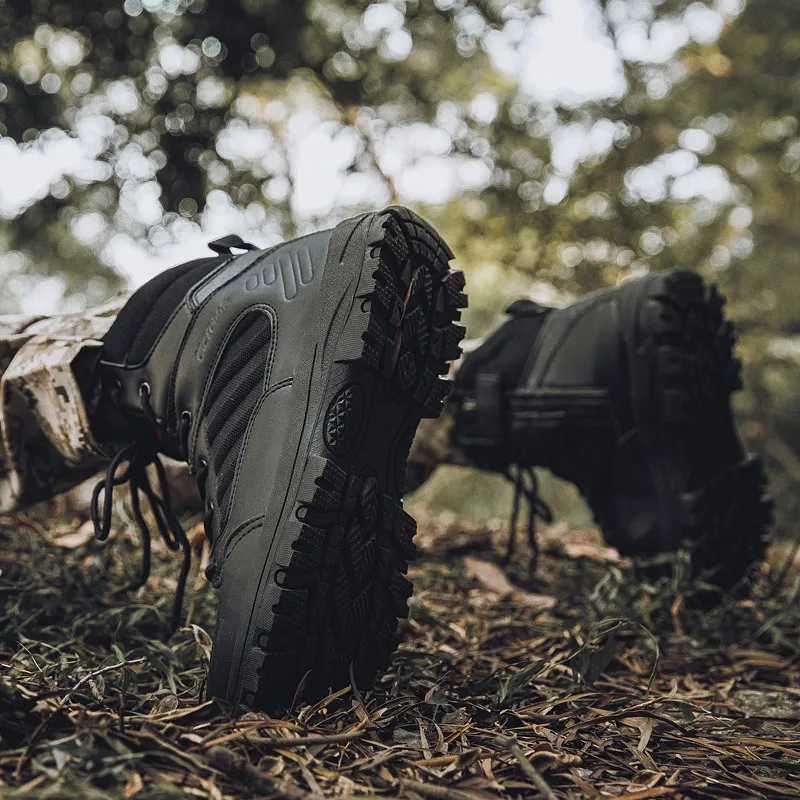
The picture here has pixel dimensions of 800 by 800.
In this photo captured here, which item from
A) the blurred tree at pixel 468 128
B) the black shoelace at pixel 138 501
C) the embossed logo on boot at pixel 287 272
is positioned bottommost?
the black shoelace at pixel 138 501

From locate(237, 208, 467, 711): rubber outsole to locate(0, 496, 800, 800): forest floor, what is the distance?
5 cm

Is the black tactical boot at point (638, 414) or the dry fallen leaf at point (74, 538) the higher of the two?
the black tactical boot at point (638, 414)

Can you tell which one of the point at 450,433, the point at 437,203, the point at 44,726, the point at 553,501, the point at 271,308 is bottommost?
the point at 553,501

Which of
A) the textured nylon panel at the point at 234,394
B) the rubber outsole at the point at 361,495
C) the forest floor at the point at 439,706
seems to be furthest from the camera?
the textured nylon panel at the point at 234,394

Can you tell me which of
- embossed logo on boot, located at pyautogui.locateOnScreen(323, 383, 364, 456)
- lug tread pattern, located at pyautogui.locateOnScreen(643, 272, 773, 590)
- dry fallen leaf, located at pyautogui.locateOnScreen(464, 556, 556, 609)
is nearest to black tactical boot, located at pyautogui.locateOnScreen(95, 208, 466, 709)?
embossed logo on boot, located at pyautogui.locateOnScreen(323, 383, 364, 456)

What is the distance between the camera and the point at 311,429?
0.95 meters

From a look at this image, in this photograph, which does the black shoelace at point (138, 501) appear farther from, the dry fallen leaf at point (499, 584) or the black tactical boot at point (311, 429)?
the dry fallen leaf at point (499, 584)

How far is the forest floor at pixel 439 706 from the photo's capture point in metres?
0.75

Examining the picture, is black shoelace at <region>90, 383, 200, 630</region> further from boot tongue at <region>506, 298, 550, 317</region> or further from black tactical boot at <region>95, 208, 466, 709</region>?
boot tongue at <region>506, 298, 550, 317</region>

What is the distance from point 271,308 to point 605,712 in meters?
0.61

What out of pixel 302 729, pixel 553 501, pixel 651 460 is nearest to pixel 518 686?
pixel 302 729

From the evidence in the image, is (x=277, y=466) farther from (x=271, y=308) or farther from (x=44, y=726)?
(x=44, y=726)

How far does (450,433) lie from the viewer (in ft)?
7.23

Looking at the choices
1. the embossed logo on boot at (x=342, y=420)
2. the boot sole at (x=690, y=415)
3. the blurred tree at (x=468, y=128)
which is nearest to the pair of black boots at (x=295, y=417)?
the embossed logo on boot at (x=342, y=420)
